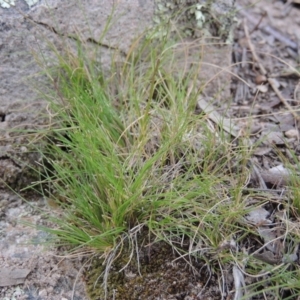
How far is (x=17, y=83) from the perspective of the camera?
155 cm

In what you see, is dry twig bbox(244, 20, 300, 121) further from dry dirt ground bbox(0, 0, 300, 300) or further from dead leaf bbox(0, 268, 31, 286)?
dead leaf bbox(0, 268, 31, 286)

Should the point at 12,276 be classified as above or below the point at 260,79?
below

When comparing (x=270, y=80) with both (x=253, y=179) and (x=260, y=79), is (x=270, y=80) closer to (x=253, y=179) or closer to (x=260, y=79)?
(x=260, y=79)

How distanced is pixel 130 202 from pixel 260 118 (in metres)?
0.69

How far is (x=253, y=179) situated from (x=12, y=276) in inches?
28.9

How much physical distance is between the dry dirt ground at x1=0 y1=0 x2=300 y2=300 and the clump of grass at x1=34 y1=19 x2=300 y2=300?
0.07m

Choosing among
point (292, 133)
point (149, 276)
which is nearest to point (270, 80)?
point (292, 133)

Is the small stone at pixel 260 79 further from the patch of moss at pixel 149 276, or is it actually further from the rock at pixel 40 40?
the patch of moss at pixel 149 276

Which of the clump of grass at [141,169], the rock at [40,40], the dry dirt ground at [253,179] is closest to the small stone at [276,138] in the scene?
the dry dirt ground at [253,179]

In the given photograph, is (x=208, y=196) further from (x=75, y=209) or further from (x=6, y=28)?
(x=6, y=28)

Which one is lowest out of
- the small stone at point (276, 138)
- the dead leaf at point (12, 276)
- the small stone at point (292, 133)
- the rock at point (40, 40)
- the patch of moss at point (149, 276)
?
the patch of moss at point (149, 276)

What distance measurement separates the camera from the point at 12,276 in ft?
4.36

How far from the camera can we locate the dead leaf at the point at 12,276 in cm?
132

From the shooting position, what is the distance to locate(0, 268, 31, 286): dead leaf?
1.32 m
